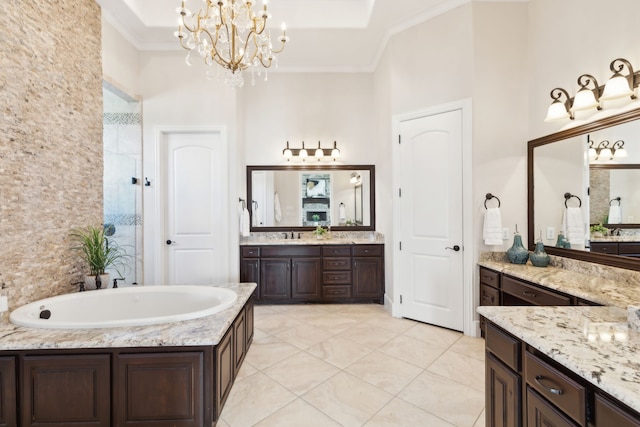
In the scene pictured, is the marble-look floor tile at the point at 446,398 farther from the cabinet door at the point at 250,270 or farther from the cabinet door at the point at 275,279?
the cabinet door at the point at 250,270

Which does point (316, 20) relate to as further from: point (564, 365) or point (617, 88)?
point (564, 365)

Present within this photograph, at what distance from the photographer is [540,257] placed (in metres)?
2.72

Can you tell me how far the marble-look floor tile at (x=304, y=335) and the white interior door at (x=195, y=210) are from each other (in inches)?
51.3

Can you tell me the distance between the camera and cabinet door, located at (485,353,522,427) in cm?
125

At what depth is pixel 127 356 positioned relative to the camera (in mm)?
1673

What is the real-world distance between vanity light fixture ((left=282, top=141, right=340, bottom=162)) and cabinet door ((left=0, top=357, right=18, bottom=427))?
3527mm

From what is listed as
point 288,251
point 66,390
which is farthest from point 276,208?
point 66,390

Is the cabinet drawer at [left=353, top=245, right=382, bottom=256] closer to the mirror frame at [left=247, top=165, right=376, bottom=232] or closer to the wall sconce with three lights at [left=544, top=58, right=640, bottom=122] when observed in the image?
the mirror frame at [left=247, top=165, right=376, bottom=232]

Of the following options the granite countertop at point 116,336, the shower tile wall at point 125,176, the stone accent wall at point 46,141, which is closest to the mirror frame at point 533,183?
the granite countertop at point 116,336

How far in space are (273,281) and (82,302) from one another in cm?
209

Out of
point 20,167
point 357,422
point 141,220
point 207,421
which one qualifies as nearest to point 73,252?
point 20,167

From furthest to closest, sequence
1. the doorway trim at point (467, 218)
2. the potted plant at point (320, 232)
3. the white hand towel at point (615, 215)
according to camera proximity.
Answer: the potted plant at point (320, 232)
the doorway trim at point (467, 218)
the white hand towel at point (615, 215)

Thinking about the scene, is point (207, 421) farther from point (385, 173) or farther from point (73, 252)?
point (385, 173)

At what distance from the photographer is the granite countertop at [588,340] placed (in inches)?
33.6
